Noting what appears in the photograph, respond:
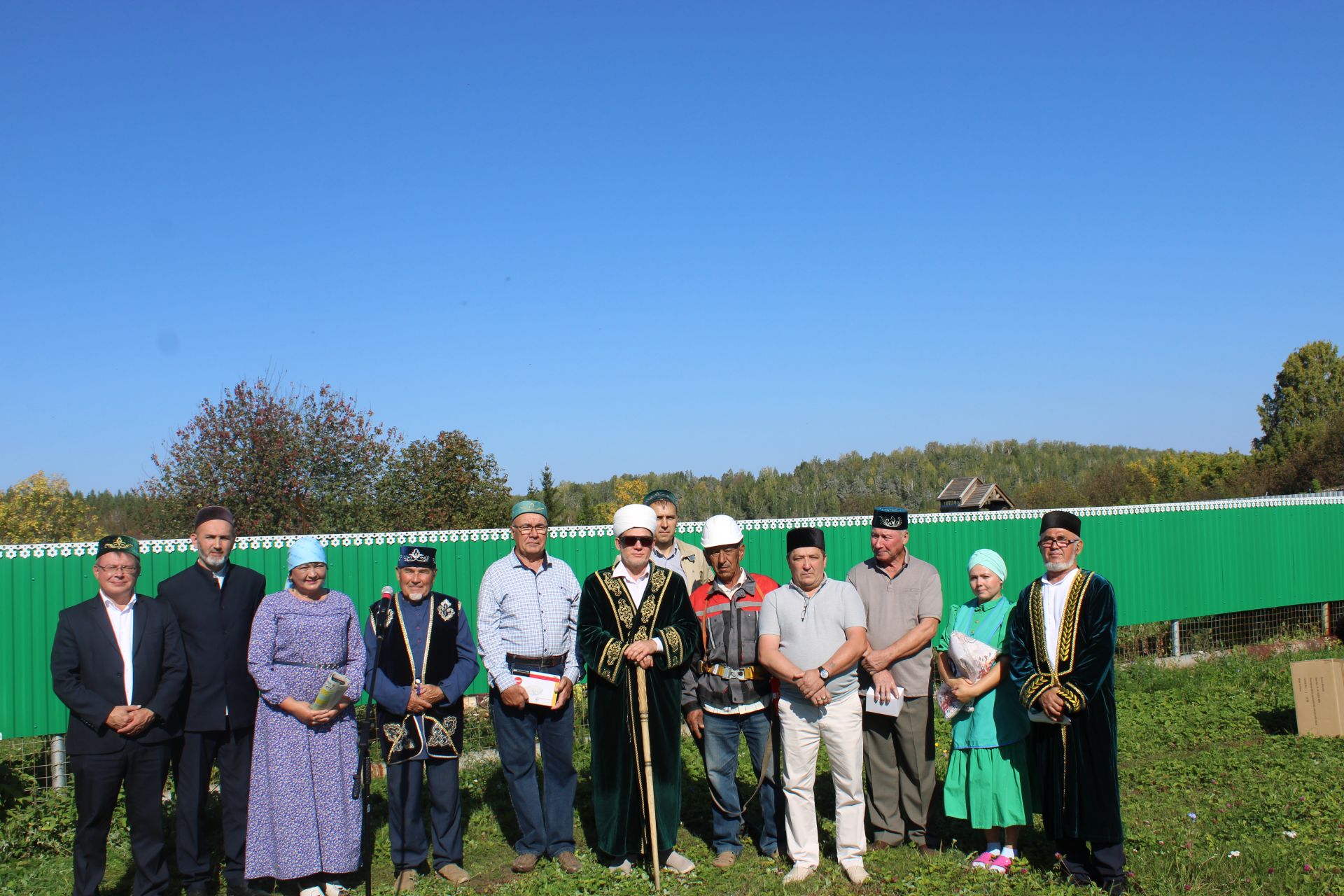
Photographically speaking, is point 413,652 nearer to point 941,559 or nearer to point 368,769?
point 368,769

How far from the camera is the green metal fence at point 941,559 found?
22.0ft

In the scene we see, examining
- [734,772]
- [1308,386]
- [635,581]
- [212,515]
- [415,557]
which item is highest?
[1308,386]

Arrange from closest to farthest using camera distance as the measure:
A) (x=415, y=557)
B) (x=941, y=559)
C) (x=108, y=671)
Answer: (x=108, y=671) → (x=415, y=557) → (x=941, y=559)

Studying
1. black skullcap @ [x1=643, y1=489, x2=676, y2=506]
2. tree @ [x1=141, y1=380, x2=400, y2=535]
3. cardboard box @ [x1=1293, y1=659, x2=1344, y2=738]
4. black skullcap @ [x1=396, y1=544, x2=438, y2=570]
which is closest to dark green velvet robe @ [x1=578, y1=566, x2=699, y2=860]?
black skullcap @ [x1=396, y1=544, x2=438, y2=570]

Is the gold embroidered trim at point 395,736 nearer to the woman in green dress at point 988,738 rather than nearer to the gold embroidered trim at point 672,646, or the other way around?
the gold embroidered trim at point 672,646

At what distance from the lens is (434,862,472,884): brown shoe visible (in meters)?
4.61

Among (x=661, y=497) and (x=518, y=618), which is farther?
(x=661, y=497)

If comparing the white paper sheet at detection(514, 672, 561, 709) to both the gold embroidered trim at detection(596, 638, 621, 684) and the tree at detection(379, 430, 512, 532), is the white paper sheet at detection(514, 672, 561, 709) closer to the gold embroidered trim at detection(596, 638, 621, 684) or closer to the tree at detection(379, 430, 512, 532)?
the gold embroidered trim at detection(596, 638, 621, 684)

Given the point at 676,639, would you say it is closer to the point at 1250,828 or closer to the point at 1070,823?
the point at 1070,823

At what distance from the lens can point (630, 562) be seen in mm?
4695

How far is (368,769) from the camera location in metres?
4.47

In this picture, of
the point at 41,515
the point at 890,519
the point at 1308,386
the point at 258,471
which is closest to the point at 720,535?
the point at 890,519

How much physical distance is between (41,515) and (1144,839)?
29.4 meters

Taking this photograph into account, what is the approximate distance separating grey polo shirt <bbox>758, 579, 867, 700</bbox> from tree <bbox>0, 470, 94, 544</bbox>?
24.4m
